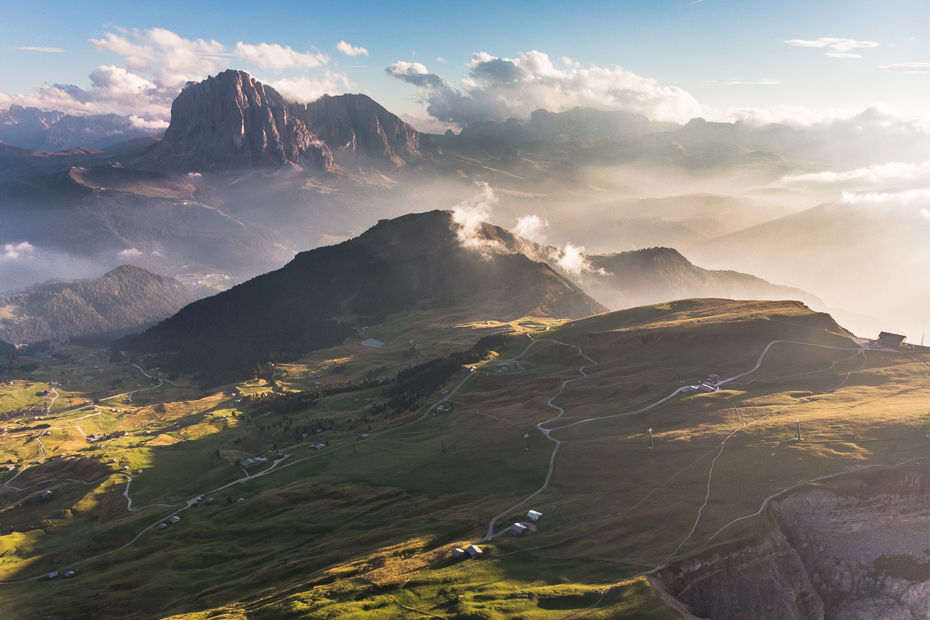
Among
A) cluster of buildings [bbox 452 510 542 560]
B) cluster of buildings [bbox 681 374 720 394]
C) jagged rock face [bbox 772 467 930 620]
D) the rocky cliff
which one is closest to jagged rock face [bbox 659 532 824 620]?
the rocky cliff

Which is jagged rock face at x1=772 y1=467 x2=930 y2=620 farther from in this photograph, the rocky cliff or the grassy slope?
the grassy slope

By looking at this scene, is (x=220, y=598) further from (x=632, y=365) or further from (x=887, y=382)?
(x=887, y=382)

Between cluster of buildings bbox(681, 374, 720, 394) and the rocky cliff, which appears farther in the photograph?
cluster of buildings bbox(681, 374, 720, 394)

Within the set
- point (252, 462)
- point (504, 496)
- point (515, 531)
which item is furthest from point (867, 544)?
point (252, 462)

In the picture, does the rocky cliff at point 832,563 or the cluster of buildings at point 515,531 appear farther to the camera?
the cluster of buildings at point 515,531

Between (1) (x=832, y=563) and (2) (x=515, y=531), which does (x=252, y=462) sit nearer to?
(2) (x=515, y=531)

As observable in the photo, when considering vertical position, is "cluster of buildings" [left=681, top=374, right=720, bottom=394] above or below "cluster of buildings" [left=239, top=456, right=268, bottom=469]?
above

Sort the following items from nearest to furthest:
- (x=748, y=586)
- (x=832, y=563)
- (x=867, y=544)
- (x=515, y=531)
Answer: (x=748, y=586)
(x=832, y=563)
(x=867, y=544)
(x=515, y=531)

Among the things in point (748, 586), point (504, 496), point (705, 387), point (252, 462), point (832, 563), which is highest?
point (705, 387)

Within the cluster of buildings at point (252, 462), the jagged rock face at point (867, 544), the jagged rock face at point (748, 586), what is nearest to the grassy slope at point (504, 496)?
the jagged rock face at point (748, 586)

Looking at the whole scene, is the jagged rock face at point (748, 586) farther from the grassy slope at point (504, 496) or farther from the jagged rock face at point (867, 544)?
the jagged rock face at point (867, 544)
